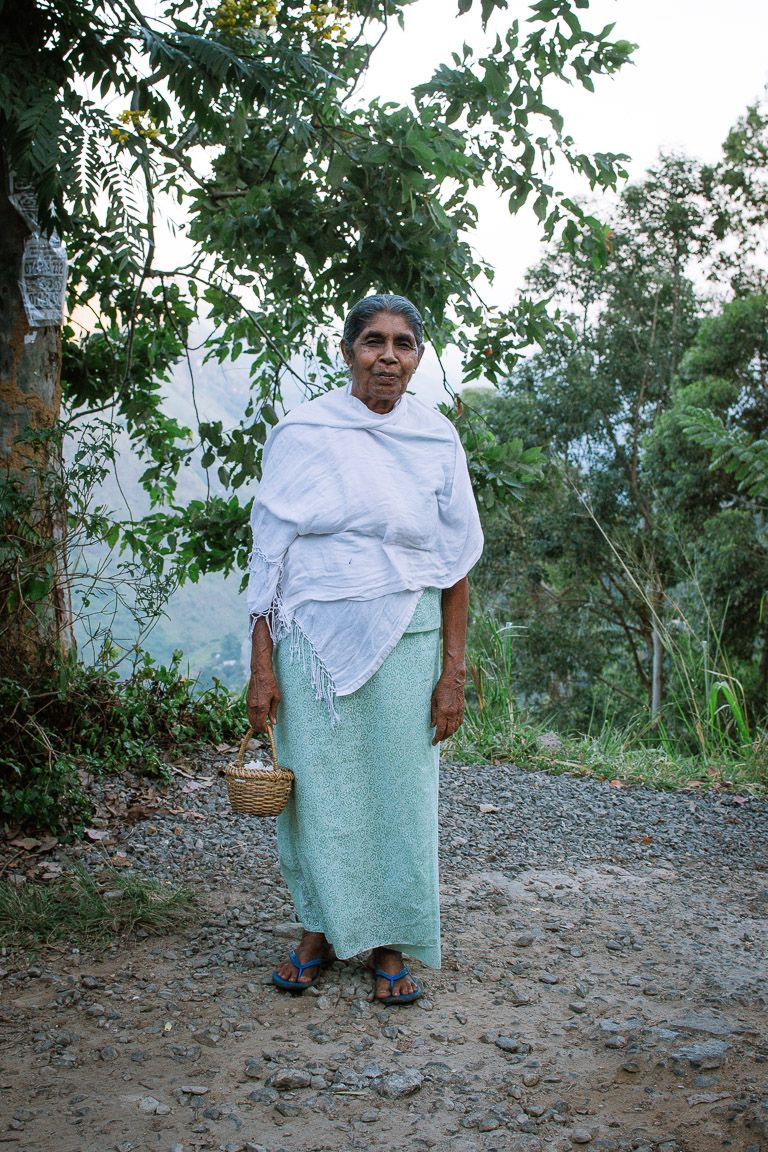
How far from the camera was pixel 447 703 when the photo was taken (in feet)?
8.24

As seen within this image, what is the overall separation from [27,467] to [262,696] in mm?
1790

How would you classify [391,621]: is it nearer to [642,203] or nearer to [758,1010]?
[758,1010]

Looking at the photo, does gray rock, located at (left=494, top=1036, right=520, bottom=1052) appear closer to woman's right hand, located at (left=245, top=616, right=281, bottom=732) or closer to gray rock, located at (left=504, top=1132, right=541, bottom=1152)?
gray rock, located at (left=504, top=1132, right=541, bottom=1152)

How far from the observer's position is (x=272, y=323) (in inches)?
192

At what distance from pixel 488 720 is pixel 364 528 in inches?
155

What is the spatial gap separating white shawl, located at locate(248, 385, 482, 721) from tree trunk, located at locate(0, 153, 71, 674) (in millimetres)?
1485

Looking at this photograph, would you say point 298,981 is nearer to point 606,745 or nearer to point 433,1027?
point 433,1027

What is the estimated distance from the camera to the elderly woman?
2.42m

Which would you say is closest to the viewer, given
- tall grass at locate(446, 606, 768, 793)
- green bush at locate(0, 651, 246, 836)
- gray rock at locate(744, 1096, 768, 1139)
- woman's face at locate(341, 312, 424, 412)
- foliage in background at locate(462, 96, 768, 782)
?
gray rock at locate(744, 1096, 768, 1139)

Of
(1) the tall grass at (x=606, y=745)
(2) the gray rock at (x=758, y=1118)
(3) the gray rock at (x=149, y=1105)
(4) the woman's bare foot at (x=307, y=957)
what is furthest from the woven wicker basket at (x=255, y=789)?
(1) the tall grass at (x=606, y=745)

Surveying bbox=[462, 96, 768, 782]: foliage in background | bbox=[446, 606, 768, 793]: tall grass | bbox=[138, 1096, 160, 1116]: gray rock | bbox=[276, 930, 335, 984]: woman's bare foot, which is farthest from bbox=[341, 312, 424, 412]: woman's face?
bbox=[462, 96, 768, 782]: foliage in background

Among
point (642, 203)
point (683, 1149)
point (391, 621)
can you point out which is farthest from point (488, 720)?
point (642, 203)

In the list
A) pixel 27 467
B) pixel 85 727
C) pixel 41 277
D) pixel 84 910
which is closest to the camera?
pixel 84 910

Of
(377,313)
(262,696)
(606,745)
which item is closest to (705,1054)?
(262,696)
